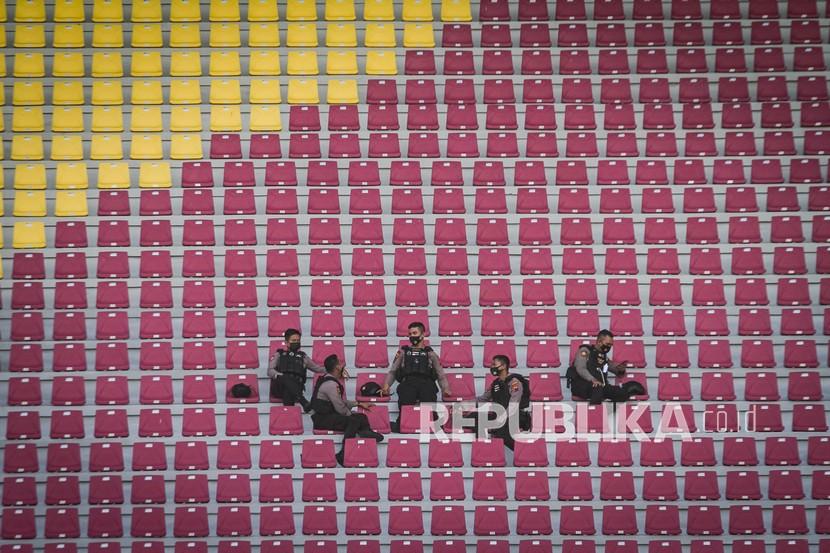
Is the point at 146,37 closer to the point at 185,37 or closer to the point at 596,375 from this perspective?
the point at 185,37

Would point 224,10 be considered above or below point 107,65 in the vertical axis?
above

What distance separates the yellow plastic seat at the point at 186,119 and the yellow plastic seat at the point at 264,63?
0.82 meters

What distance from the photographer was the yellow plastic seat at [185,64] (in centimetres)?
1314

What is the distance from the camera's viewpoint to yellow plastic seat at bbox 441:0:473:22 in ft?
44.3

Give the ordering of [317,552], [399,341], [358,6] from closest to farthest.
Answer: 1. [317,552]
2. [399,341]
3. [358,6]

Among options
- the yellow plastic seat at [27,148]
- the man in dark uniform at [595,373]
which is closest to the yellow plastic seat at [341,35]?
the yellow plastic seat at [27,148]

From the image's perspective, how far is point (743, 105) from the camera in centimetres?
1299

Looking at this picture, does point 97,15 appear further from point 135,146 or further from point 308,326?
point 308,326

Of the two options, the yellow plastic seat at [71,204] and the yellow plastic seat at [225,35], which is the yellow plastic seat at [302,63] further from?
the yellow plastic seat at [71,204]

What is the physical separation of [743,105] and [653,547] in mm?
5310

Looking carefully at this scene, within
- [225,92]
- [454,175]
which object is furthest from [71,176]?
[454,175]

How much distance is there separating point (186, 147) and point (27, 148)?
5.77 feet

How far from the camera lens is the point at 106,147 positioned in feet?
41.7

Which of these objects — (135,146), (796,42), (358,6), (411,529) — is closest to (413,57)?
(358,6)
